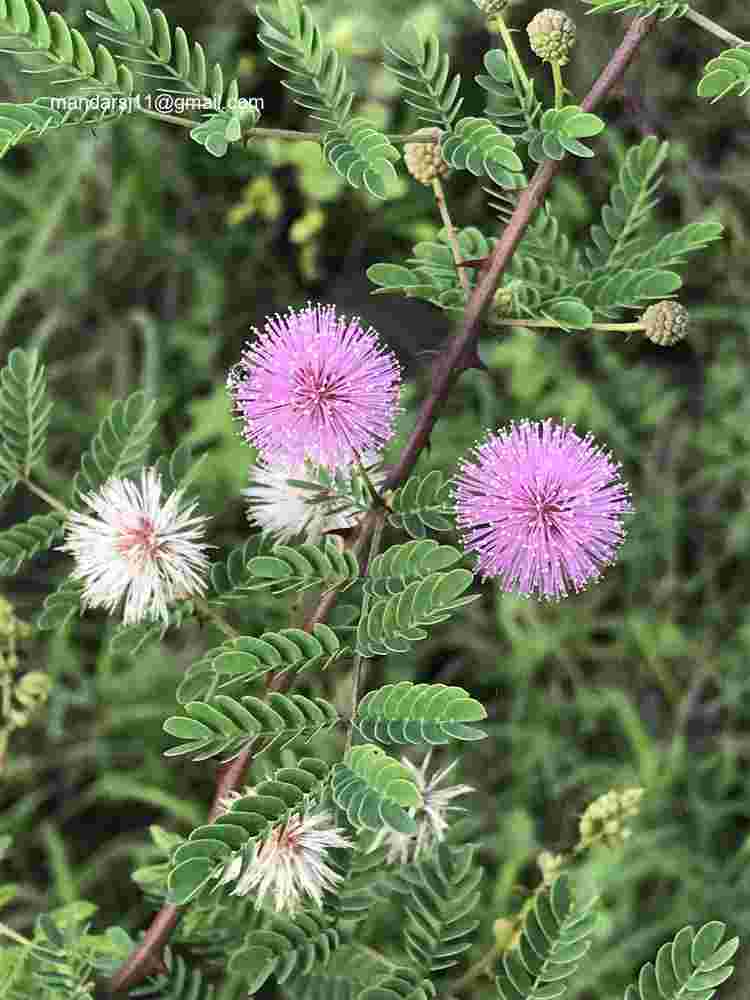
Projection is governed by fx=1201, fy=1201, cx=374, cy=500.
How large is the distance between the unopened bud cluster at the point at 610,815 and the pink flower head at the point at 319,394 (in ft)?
2.17

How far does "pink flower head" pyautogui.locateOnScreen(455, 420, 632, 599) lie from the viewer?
1.32 m

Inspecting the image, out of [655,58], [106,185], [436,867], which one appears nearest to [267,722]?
[436,867]

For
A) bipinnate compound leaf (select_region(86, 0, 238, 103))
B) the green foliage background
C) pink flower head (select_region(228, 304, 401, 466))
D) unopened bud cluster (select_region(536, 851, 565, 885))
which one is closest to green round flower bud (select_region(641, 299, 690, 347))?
pink flower head (select_region(228, 304, 401, 466))

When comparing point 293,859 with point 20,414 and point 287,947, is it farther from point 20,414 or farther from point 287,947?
point 20,414

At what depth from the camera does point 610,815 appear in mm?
1695

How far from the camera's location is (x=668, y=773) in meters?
2.79

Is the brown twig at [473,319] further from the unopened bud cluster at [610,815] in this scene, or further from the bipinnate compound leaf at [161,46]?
the unopened bud cluster at [610,815]

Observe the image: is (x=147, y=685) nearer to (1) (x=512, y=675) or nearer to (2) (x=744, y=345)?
(1) (x=512, y=675)

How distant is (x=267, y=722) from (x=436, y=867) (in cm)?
46

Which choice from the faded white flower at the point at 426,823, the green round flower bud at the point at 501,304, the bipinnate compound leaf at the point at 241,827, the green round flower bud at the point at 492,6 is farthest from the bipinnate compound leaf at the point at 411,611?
the green round flower bud at the point at 492,6

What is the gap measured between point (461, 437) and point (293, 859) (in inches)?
73.9

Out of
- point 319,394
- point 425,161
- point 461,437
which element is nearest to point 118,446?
point 319,394

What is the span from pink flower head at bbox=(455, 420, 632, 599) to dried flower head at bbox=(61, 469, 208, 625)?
1.15ft

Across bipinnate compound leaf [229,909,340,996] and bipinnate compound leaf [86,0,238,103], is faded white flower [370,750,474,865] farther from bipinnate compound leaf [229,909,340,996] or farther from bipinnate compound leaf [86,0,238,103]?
bipinnate compound leaf [86,0,238,103]
